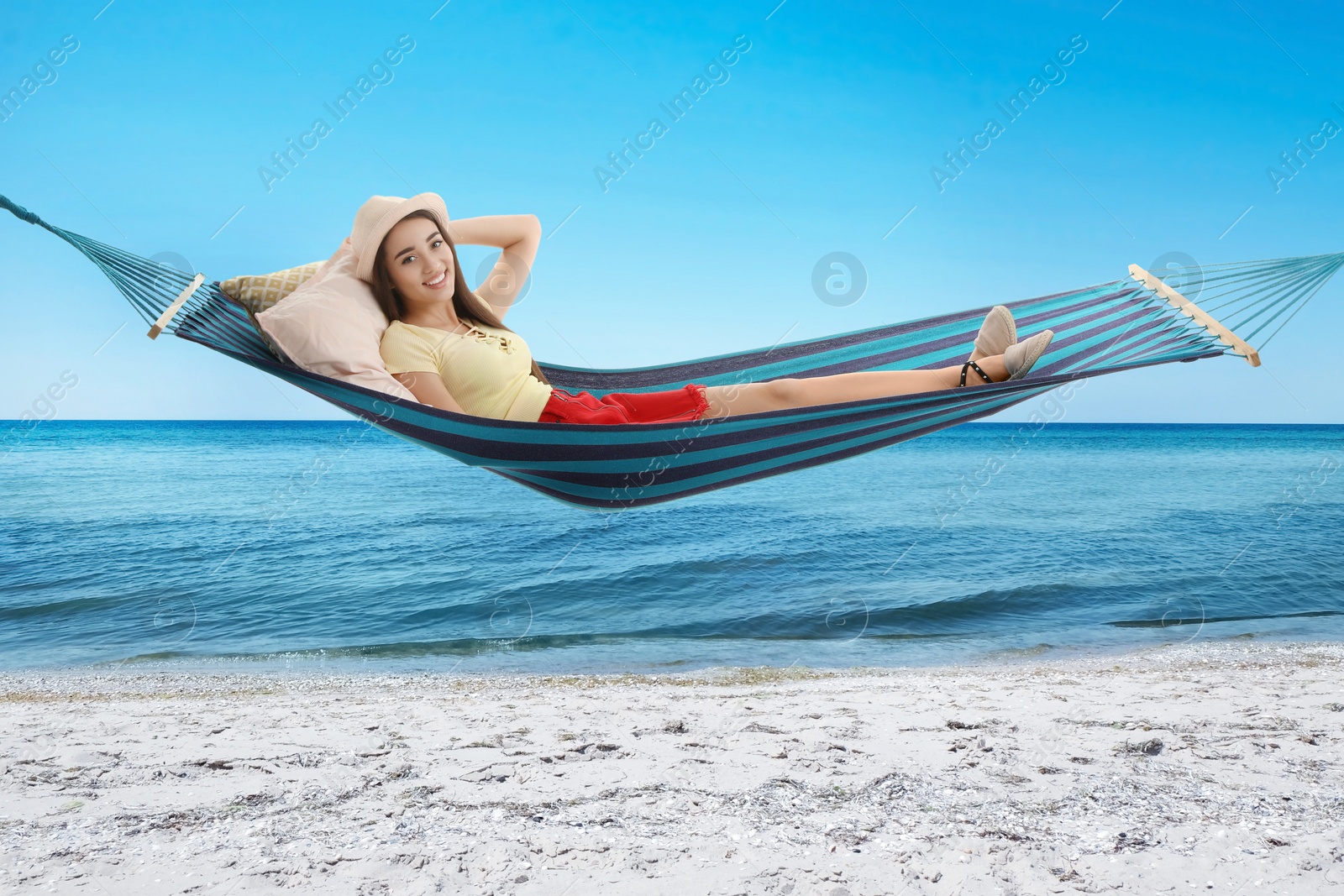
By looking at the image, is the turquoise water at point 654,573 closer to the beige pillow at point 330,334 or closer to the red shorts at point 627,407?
the red shorts at point 627,407

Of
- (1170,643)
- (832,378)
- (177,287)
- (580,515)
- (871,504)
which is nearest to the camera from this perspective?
(177,287)

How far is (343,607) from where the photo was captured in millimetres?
5145

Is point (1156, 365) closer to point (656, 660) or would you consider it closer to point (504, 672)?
point (656, 660)

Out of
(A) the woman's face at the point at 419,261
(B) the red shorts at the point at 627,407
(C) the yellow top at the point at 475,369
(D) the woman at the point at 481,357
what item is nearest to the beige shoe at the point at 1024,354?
(D) the woman at the point at 481,357

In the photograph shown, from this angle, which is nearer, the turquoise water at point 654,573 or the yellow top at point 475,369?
the yellow top at point 475,369

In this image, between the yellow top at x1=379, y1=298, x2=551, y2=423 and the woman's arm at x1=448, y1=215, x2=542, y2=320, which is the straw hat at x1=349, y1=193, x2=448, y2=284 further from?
the woman's arm at x1=448, y1=215, x2=542, y2=320

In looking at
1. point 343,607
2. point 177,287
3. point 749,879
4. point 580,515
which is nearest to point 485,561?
point 343,607

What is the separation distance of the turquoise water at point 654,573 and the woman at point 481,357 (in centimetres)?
212

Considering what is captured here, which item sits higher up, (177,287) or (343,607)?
(177,287)

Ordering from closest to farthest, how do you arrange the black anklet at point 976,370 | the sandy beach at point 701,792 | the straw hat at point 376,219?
the sandy beach at point 701,792 → the straw hat at point 376,219 → the black anklet at point 976,370

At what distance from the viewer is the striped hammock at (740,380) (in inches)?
72.7

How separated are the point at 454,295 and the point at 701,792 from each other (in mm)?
1426

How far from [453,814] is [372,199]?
147 cm

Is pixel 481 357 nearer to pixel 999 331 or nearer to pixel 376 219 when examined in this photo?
pixel 376 219
